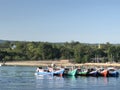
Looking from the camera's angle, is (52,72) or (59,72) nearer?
(59,72)

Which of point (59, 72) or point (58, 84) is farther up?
point (59, 72)

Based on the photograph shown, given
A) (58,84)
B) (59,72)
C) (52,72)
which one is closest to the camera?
(58,84)

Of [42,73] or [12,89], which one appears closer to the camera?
[12,89]

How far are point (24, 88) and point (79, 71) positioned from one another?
4958 cm

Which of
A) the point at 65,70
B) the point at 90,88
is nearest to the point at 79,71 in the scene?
the point at 65,70

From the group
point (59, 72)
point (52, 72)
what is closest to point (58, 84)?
point (59, 72)

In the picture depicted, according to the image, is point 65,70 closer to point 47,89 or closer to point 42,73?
point 42,73

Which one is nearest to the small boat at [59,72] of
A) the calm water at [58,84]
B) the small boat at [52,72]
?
the small boat at [52,72]

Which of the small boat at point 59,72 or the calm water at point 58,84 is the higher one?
the small boat at point 59,72

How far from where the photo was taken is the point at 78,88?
81062 millimetres

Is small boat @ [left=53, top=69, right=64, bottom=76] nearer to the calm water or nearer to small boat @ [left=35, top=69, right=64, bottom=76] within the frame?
small boat @ [left=35, top=69, right=64, bottom=76]

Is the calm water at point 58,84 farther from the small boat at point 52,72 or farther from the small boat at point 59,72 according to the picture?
the small boat at point 52,72

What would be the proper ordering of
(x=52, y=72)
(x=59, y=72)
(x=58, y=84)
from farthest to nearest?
1. (x=52, y=72)
2. (x=59, y=72)
3. (x=58, y=84)

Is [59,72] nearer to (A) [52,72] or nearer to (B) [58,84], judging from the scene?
(A) [52,72]
